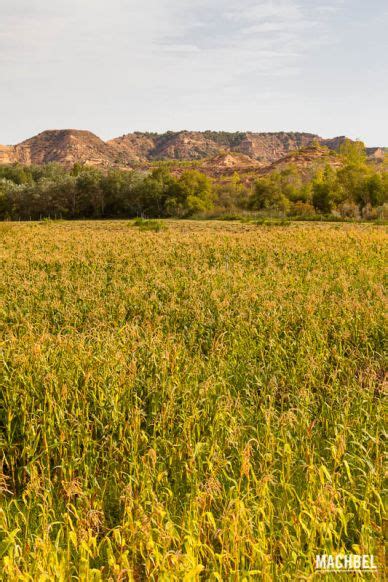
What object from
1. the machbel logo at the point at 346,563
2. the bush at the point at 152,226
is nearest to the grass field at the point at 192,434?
the machbel logo at the point at 346,563

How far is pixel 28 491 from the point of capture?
4.49m

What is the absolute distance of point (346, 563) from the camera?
3.69m

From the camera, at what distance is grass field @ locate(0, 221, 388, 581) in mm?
3885

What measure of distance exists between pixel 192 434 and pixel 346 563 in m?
2.35

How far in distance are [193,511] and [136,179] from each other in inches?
3064

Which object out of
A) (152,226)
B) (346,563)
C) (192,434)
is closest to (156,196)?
(152,226)

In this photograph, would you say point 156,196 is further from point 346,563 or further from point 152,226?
point 346,563

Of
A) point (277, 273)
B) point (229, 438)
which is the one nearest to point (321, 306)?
point (277, 273)

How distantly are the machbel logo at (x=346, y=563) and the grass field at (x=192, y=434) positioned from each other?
0.27 ft

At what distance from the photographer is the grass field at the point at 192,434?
3.88 metres

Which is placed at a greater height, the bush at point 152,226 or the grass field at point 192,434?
the bush at point 152,226

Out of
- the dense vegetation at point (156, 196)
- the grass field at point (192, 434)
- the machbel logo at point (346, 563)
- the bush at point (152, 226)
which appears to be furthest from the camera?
the dense vegetation at point (156, 196)

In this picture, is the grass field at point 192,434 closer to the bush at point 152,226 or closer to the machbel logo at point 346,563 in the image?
the machbel logo at point 346,563

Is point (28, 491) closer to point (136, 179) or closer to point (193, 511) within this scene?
point (193, 511)
